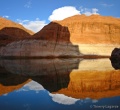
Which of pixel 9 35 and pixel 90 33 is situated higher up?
pixel 9 35

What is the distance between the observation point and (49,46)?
69.2m

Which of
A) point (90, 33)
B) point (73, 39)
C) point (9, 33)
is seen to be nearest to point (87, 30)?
point (90, 33)

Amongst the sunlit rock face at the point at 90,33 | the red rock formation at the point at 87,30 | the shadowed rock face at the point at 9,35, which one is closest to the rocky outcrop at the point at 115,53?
the sunlit rock face at the point at 90,33

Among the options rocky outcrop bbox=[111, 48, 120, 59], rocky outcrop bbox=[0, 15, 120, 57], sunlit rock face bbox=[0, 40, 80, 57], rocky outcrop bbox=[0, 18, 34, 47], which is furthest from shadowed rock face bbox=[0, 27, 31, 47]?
rocky outcrop bbox=[111, 48, 120, 59]

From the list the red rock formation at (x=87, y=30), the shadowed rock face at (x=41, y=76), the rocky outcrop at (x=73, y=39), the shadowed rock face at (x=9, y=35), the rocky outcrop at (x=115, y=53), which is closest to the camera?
the shadowed rock face at (x=41, y=76)

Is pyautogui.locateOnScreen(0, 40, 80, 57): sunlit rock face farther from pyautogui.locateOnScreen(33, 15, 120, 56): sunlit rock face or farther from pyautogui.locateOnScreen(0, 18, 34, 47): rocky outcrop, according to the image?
pyautogui.locateOnScreen(0, 18, 34, 47): rocky outcrop

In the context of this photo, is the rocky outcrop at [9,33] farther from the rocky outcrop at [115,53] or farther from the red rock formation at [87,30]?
the rocky outcrop at [115,53]

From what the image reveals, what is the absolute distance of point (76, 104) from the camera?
10.5 meters

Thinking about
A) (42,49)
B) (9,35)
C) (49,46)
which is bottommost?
(42,49)

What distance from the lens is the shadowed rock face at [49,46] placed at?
224ft

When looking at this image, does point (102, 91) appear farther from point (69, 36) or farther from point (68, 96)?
point (69, 36)

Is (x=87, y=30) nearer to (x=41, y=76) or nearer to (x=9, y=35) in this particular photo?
(x=9, y=35)

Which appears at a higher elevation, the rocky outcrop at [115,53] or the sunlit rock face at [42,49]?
the sunlit rock face at [42,49]

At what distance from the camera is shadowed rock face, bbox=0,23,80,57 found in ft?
224
